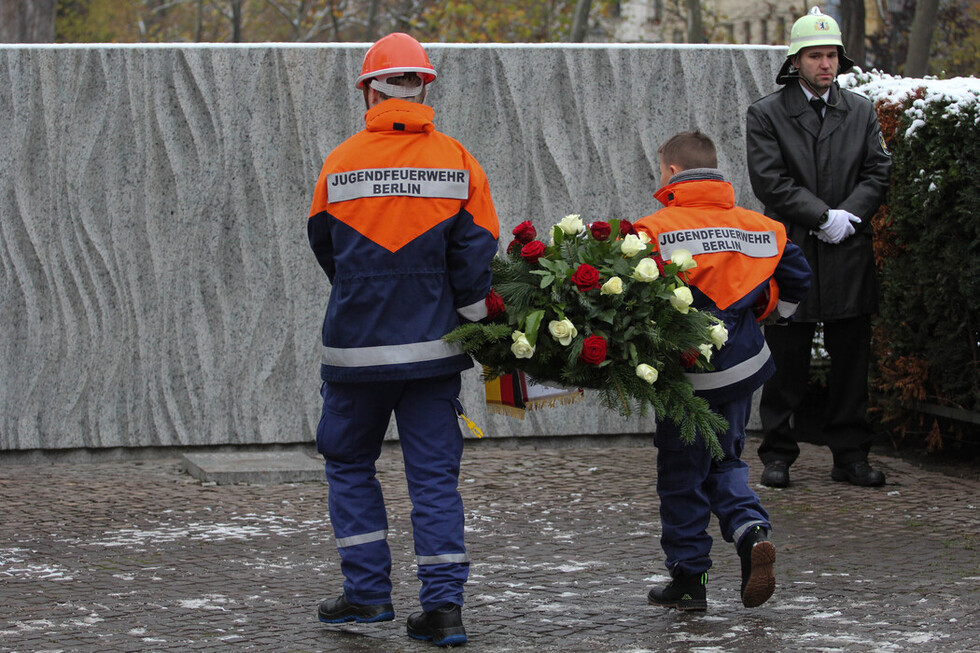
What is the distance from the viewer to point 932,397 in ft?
25.5

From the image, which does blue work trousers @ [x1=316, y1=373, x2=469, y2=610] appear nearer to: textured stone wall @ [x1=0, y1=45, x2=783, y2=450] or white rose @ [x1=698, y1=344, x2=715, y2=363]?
white rose @ [x1=698, y1=344, x2=715, y2=363]

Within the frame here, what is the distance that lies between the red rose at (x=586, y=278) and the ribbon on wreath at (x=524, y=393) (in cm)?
35

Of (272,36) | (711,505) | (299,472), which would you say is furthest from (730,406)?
(272,36)

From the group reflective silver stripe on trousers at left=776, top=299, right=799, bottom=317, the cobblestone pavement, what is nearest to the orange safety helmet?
reflective silver stripe on trousers at left=776, top=299, right=799, bottom=317

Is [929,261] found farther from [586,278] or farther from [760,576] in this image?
[586,278]

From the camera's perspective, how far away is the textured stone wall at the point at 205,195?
7852 mm

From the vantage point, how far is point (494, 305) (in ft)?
15.3

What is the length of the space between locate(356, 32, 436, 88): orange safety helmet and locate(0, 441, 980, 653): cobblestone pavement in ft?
5.93

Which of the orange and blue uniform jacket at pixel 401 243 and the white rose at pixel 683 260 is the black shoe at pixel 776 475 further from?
the orange and blue uniform jacket at pixel 401 243

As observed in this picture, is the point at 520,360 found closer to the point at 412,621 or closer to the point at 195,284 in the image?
the point at 412,621

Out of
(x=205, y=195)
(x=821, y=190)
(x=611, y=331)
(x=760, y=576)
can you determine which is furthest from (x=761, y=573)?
(x=205, y=195)

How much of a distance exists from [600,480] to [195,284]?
249 centimetres

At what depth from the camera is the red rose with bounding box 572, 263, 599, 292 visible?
181 inches

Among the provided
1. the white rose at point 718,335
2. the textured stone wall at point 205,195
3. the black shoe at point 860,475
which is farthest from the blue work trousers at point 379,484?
the textured stone wall at point 205,195
